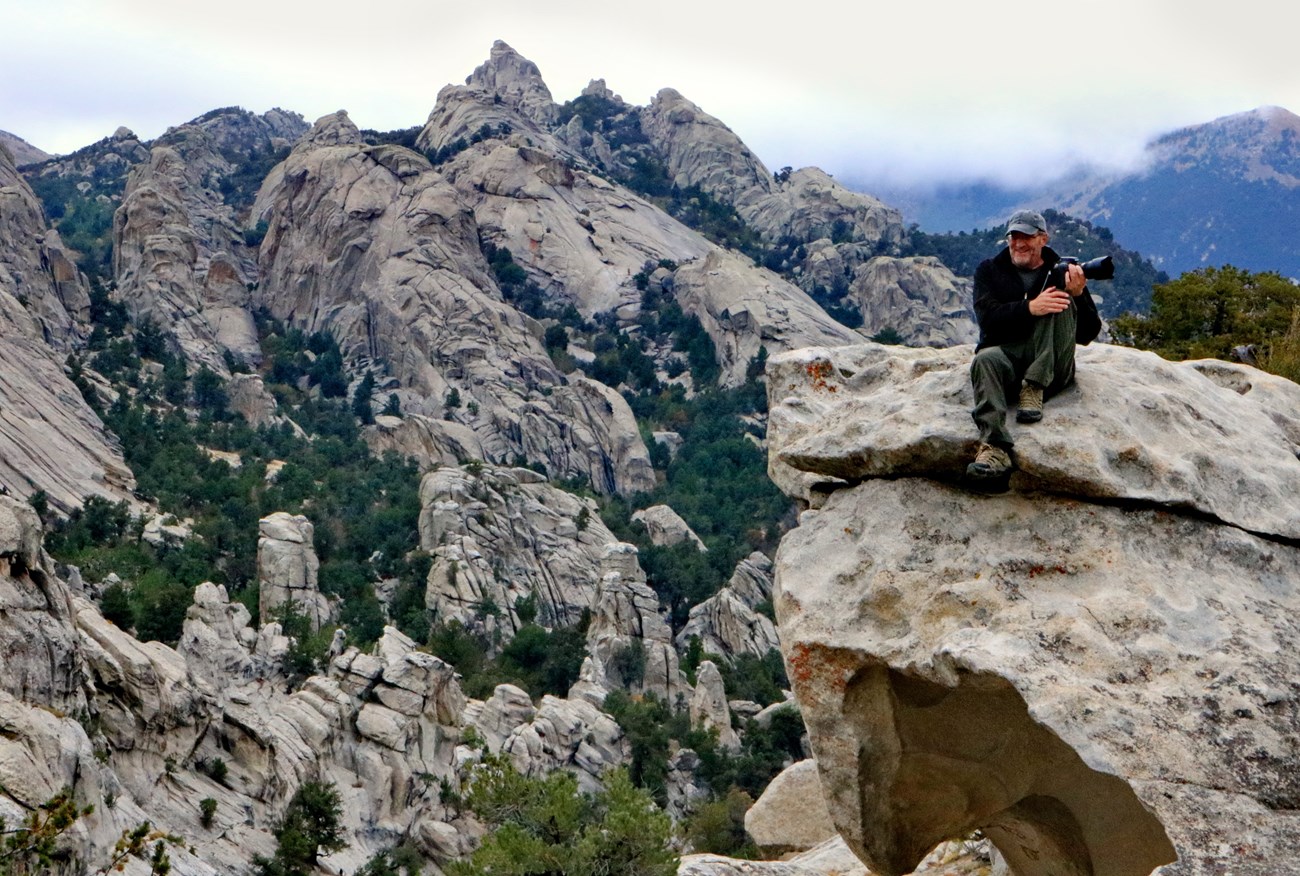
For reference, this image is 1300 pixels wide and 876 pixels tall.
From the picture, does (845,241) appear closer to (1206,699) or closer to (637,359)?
(637,359)

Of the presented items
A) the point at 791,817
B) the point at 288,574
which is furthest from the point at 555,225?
the point at 791,817

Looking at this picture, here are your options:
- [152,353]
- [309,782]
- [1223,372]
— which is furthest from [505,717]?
[152,353]

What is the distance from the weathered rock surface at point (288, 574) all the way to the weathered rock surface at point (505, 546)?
17.7 ft

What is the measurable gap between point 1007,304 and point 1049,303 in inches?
11.0

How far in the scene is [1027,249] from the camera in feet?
26.3

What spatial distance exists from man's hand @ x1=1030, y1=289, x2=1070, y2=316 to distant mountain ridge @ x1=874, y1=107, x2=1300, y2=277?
348 ft

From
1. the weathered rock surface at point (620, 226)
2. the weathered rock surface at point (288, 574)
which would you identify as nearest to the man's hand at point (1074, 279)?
the weathered rock surface at point (288, 574)

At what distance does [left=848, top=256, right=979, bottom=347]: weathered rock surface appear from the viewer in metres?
98.6

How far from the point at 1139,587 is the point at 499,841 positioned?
44.5ft

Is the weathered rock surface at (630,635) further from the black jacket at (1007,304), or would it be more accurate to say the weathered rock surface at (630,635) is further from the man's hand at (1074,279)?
the man's hand at (1074,279)

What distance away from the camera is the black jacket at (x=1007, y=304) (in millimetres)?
7781

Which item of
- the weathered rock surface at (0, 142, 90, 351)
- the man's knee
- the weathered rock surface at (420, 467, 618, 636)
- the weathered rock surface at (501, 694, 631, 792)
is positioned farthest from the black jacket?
the weathered rock surface at (0, 142, 90, 351)

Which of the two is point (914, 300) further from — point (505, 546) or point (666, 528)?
point (505, 546)

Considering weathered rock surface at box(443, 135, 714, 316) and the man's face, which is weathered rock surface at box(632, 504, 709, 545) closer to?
weathered rock surface at box(443, 135, 714, 316)
